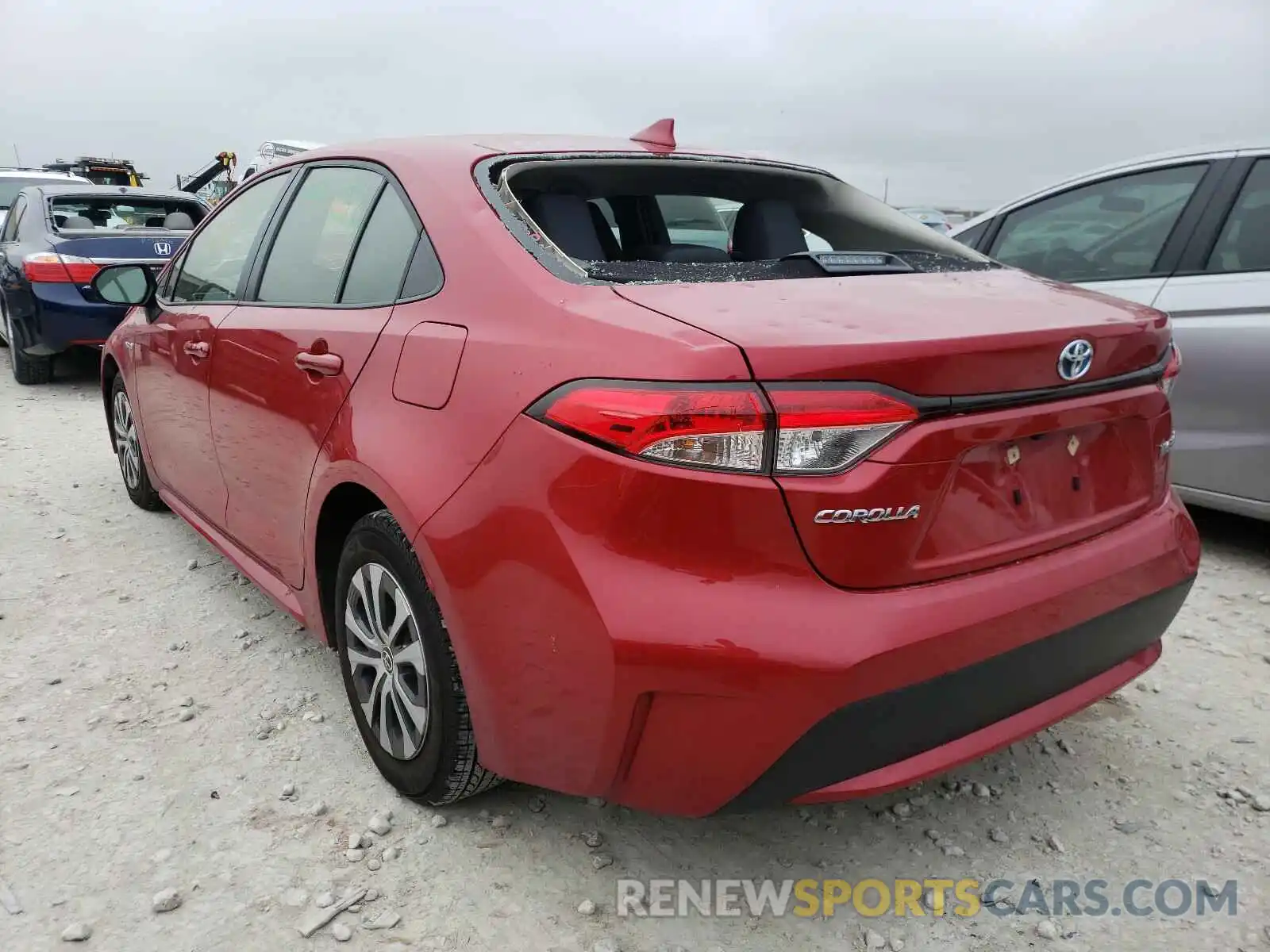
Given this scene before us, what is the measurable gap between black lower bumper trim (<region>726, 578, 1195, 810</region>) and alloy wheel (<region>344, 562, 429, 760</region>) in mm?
799

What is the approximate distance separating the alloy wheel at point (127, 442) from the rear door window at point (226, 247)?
96 centimetres

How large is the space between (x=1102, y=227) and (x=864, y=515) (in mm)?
3297

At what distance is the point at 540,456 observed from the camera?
159 cm

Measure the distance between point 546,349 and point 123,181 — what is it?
23478 mm

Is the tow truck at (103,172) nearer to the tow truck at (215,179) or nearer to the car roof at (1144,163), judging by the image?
the tow truck at (215,179)

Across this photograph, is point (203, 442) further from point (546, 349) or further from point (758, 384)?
point (758, 384)

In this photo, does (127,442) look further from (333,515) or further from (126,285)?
(333,515)

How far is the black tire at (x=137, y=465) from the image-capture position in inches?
161

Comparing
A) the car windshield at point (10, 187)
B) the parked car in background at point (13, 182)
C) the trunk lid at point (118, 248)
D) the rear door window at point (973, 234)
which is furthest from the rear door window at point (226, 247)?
the car windshield at point (10, 187)

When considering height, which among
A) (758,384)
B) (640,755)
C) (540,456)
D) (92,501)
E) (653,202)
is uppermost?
(653,202)

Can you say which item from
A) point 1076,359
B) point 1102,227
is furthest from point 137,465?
point 1102,227

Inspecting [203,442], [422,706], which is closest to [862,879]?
[422,706]

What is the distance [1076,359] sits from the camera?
1.72 meters

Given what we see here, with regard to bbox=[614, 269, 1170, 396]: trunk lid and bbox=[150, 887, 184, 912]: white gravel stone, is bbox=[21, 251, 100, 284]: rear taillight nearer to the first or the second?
bbox=[150, 887, 184, 912]: white gravel stone
